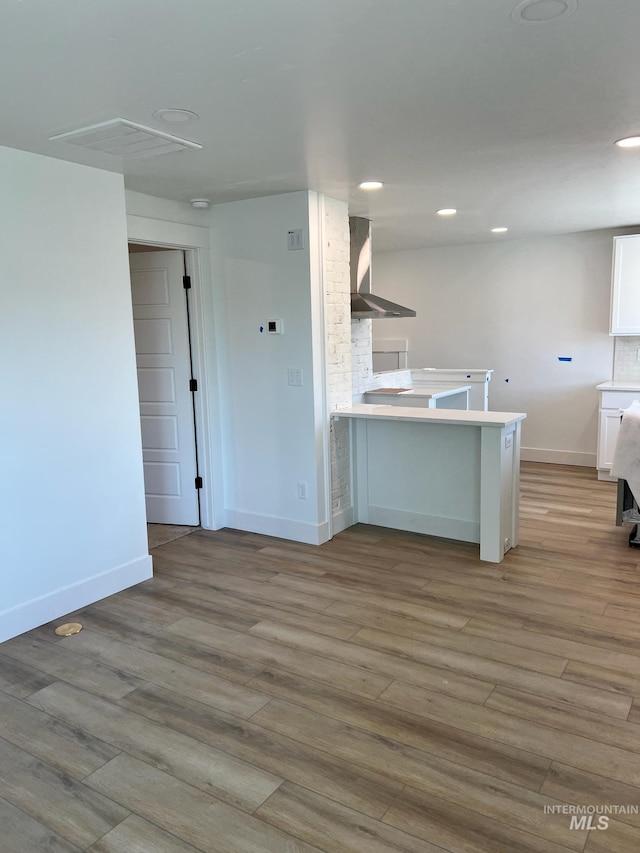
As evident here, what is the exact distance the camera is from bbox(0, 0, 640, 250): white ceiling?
1817 millimetres

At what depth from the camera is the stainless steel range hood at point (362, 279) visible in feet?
16.2

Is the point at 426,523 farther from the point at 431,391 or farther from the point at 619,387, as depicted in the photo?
the point at 619,387

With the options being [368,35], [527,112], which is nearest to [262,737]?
[368,35]

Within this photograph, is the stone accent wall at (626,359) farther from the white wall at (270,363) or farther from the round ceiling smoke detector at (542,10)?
the round ceiling smoke detector at (542,10)

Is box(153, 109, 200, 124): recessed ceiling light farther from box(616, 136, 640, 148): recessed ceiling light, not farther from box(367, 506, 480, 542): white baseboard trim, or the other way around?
box(367, 506, 480, 542): white baseboard trim

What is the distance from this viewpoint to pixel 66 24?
1.81 metres

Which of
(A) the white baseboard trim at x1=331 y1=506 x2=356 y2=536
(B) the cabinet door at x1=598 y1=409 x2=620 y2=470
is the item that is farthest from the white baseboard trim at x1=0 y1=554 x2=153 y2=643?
(B) the cabinet door at x1=598 y1=409 x2=620 y2=470

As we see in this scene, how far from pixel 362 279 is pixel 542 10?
3.41 metres

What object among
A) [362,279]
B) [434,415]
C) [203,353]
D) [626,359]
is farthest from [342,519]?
[626,359]

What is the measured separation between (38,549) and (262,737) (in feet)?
5.47

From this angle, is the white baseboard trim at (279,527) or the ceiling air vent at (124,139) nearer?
the ceiling air vent at (124,139)

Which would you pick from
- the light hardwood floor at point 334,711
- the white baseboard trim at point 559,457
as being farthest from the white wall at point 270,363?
the white baseboard trim at point 559,457

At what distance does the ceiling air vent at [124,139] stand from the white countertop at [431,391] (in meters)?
2.83

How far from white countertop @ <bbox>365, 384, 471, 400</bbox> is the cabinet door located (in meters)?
1.29
